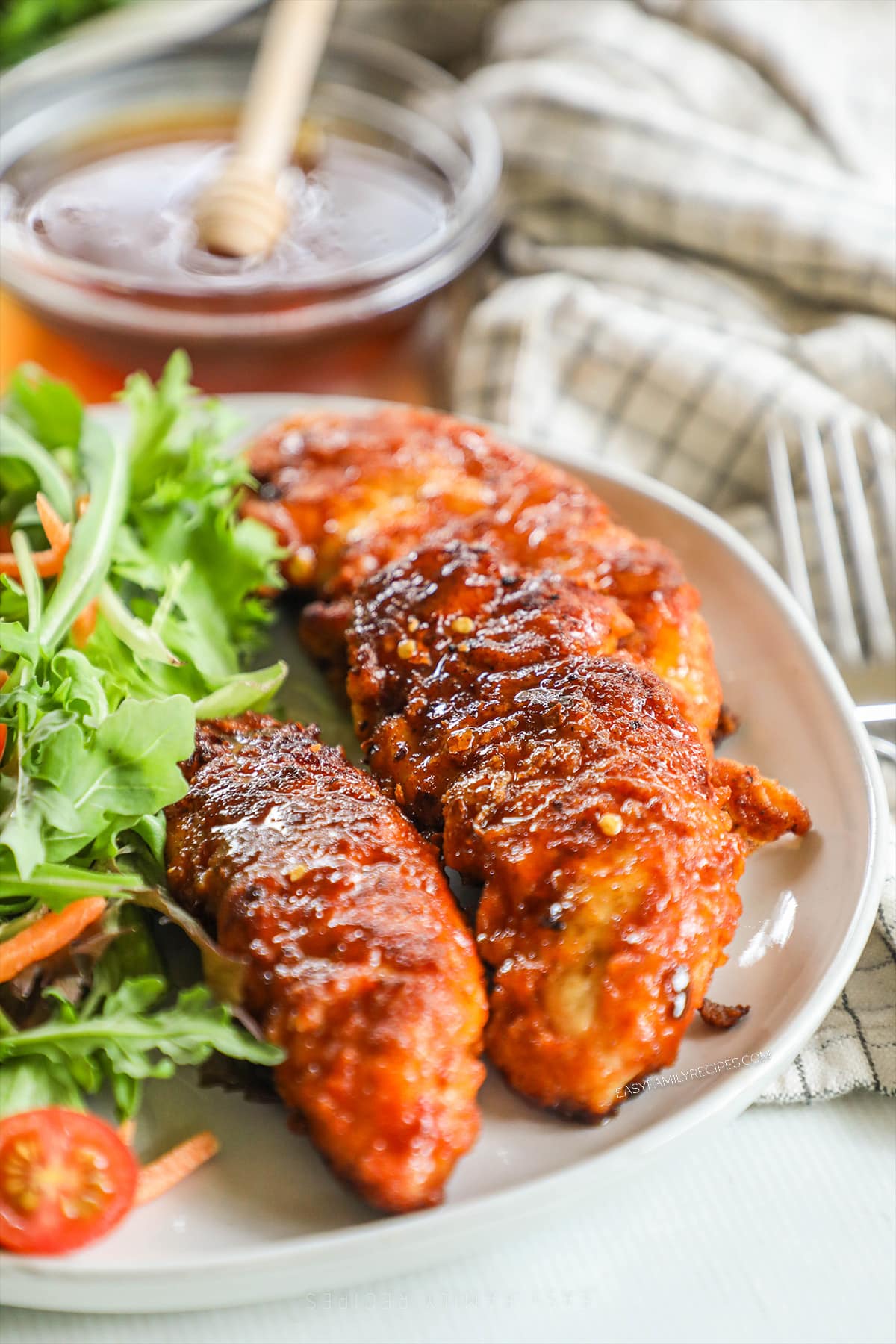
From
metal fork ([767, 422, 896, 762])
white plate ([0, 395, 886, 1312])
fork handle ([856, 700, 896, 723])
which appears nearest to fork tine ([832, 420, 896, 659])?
metal fork ([767, 422, 896, 762])

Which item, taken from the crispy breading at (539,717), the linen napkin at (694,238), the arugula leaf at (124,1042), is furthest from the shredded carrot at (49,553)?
the linen napkin at (694,238)

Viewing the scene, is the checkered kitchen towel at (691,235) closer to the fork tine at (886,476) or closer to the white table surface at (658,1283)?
the fork tine at (886,476)

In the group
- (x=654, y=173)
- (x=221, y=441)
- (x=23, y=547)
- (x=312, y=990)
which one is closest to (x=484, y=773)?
(x=312, y=990)

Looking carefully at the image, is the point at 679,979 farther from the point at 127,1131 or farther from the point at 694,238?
the point at 694,238

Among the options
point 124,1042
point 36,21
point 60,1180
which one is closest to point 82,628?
point 124,1042

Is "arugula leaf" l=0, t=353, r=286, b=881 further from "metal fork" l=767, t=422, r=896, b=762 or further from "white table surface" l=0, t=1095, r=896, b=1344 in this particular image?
"metal fork" l=767, t=422, r=896, b=762
